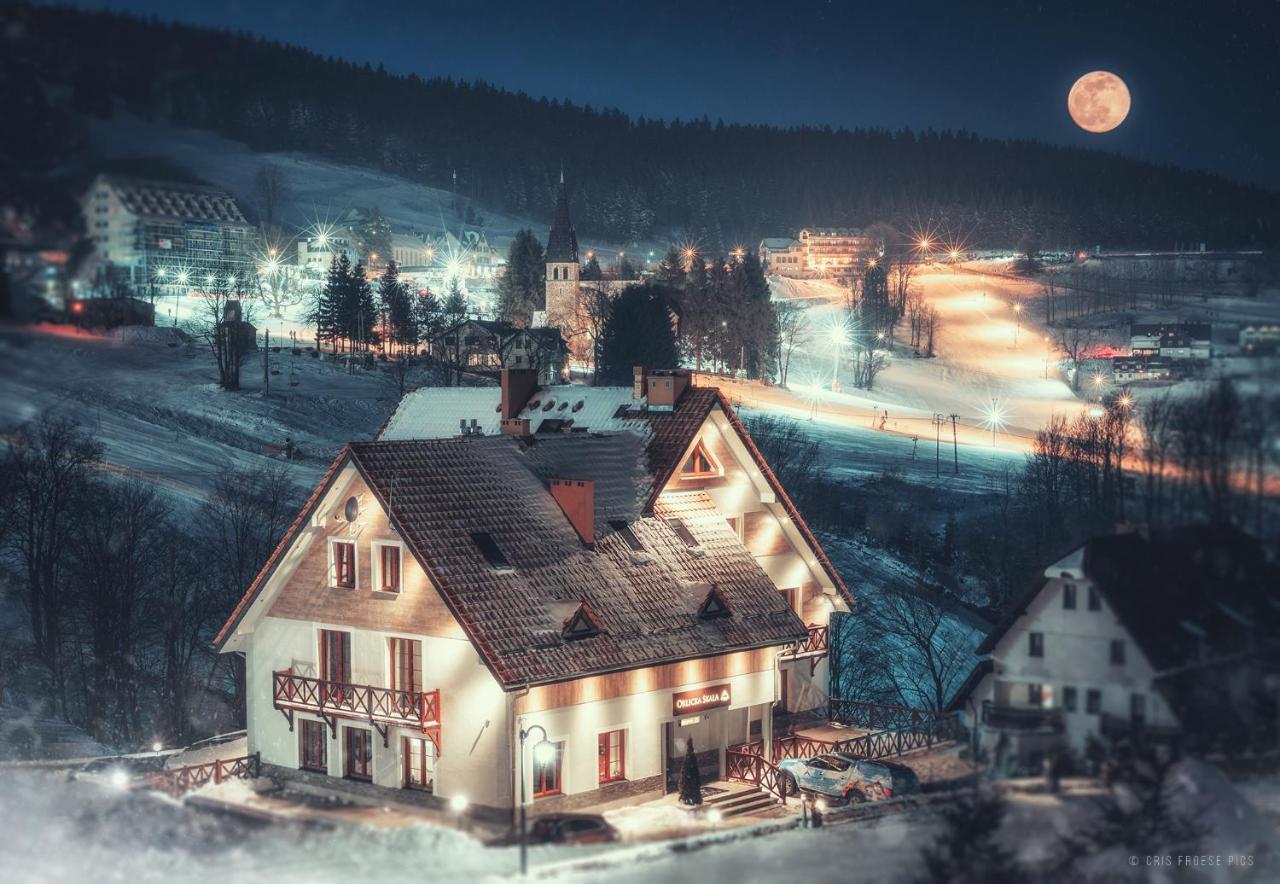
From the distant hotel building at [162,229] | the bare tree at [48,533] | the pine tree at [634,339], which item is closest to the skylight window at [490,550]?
the distant hotel building at [162,229]

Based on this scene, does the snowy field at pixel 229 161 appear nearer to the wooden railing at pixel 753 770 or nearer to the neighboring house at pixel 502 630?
the neighboring house at pixel 502 630

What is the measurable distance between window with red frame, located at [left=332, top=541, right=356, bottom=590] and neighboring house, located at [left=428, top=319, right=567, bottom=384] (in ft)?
144

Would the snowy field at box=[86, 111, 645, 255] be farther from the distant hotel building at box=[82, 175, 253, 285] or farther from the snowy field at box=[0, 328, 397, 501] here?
the snowy field at box=[0, 328, 397, 501]

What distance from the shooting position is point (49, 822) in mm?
6766

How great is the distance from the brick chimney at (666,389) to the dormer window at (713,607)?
3.60m

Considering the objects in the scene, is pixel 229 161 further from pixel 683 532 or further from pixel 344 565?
pixel 683 532

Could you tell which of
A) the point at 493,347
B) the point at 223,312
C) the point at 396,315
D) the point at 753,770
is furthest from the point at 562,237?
the point at 223,312

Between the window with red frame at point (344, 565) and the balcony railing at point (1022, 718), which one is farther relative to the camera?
the window with red frame at point (344, 565)

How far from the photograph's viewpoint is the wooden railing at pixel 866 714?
41.2 ft

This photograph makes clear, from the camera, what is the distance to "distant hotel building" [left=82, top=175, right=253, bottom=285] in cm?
646

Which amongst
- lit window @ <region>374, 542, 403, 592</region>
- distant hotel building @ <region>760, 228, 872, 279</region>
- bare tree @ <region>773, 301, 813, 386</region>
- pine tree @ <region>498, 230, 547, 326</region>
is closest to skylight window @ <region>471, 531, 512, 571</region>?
lit window @ <region>374, 542, 403, 592</region>

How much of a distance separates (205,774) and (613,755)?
2.85 metres

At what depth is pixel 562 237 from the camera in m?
69.5

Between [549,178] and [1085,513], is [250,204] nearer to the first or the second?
[1085,513]
